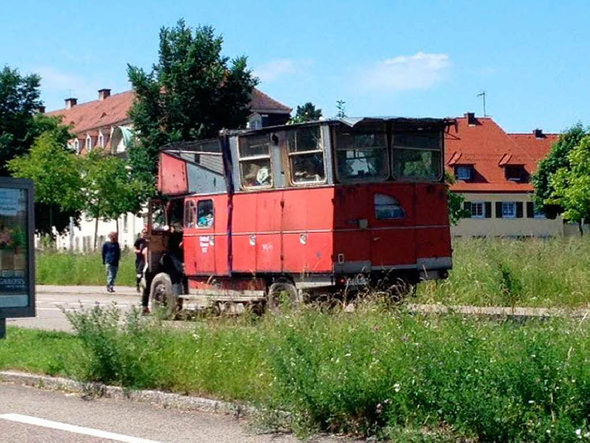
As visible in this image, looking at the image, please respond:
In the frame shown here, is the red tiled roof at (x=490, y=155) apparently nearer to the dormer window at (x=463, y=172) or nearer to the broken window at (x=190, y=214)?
the dormer window at (x=463, y=172)

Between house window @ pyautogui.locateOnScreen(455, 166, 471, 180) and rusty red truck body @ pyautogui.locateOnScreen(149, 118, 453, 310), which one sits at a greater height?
house window @ pyautogui.locateOnScreen(455, 166, 471, 180)

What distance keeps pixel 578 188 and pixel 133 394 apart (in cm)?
6925

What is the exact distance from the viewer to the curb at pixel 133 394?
10492 millimetres

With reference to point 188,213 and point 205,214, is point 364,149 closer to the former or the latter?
point 205,214

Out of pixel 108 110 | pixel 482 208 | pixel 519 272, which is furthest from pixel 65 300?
pixel 108 110

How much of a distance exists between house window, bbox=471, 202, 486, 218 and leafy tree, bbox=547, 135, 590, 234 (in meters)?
13.6

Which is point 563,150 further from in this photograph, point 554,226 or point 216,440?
point 216,440

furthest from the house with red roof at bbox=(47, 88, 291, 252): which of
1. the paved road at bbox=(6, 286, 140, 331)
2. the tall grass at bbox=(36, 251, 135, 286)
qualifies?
the paved road at bbox=(6, 286, 140, 331)

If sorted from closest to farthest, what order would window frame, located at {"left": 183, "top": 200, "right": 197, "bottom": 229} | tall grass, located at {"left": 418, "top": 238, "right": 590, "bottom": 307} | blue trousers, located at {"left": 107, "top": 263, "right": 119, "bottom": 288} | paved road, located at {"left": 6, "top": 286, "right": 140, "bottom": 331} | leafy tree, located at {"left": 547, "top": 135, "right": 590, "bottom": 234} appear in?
tall grass, located at {"left": 418, "top": 238, "right": 590, "bottom": 307} < window frame, located at {"left": 183, "top": 200, "right": 197, "bottom": 229} < paved road, located at {"left": 6, "top": 286, "right": 140, "bottom": 331} < blue trousers, located at {"left": 107, "top": 263, "right": 119, "bottom": 288} < leafy tree, located at {"left": 547, "top": 135, "right": 590, "bottom": 234}

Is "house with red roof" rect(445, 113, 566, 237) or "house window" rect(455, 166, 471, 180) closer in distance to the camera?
"house with red roof" rect(445, 113, 566, 237)

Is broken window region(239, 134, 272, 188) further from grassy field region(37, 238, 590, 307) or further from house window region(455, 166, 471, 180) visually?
house window region(455, 166, 471, 180)

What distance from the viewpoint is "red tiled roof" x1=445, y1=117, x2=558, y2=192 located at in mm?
95938

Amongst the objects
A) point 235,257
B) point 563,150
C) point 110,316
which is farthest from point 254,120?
point 110,316

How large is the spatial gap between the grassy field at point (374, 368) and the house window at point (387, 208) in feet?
21.6
